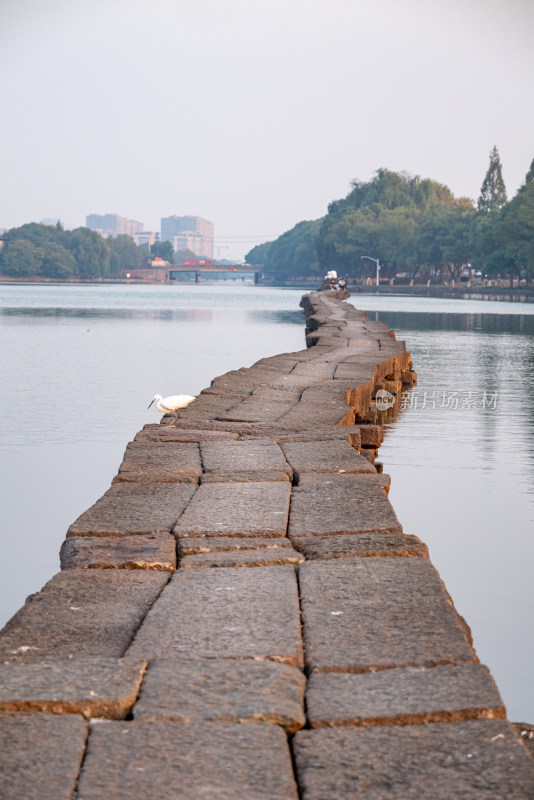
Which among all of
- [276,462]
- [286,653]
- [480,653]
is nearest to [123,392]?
[276,462]

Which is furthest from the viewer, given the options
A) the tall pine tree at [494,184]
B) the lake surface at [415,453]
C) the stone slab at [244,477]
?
the tall pine tree at [494,184]

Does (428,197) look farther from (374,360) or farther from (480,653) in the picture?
(480,653)

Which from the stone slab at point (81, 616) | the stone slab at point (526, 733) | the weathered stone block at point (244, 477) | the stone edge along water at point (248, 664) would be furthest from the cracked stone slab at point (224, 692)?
the weathered stone block at point (244, 477)

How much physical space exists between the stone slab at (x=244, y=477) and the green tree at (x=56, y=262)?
569 ft

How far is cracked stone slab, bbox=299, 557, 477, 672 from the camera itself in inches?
126

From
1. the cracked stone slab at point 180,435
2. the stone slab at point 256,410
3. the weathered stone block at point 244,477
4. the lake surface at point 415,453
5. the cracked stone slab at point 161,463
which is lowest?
the lake surface at point 415,453

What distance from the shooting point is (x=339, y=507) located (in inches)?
209

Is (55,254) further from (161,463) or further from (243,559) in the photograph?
(243,559)

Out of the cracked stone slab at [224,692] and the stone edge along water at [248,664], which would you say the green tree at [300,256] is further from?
the cracked stone slab at [224,692]

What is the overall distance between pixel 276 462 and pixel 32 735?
4059 millimetres

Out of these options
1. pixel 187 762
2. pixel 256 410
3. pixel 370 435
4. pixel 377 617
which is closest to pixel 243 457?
pixel 370 435

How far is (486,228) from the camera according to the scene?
88.8 meters

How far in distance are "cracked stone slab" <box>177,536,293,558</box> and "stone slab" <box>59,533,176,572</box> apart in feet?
0.18

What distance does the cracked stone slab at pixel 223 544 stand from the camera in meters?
4.50
